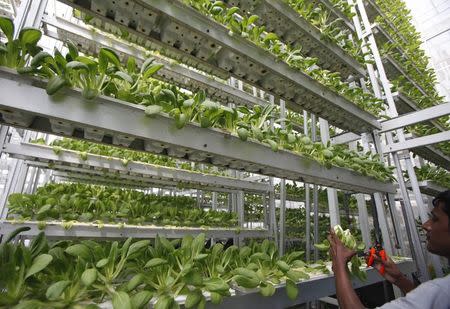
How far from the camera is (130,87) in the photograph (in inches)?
44.8

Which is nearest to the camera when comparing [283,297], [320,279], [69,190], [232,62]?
[283,297]

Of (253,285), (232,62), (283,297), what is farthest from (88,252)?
(232,62)

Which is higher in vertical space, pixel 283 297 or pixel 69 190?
pixel 69 190

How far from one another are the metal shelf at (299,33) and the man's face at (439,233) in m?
1.80

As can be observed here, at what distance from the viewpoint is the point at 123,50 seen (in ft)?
8.95

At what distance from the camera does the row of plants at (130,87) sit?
2.74 ft

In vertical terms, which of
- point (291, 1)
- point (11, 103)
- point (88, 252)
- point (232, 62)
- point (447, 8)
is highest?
point (447, 8)

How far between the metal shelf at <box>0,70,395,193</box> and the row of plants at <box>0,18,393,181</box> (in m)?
0.04

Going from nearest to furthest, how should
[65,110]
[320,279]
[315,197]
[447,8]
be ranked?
[65,110]
[320,279]
[315,197]
[447,8]

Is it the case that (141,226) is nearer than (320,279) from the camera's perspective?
No

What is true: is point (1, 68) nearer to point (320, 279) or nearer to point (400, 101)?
point (320, 279)

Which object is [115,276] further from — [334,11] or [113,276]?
[334,11]

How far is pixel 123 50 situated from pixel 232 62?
5.02 ft

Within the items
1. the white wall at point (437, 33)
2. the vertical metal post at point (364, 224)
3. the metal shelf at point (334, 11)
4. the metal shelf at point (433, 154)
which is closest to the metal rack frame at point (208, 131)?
the vertical metal post at point (364, 224)
